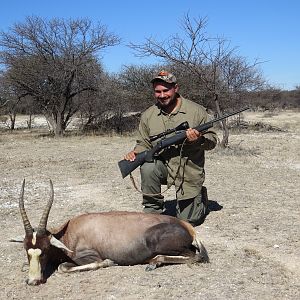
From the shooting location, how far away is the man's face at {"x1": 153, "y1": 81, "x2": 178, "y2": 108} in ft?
19.8

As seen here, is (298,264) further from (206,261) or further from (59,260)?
(59,260)

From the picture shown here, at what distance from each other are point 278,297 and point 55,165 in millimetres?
8678

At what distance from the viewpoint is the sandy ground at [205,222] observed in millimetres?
4346

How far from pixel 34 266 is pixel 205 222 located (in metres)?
2.78

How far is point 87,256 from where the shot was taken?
4855 mm

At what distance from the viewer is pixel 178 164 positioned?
627 cm

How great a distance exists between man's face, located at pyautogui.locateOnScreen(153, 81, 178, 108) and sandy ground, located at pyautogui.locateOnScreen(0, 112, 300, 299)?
171cm

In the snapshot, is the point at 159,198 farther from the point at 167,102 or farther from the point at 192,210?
the point at 167,102

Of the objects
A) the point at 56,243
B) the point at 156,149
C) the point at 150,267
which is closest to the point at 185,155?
the point at 156,149

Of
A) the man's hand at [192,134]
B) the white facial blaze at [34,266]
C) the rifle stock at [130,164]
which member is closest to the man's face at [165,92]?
the man's hand at [192,134]

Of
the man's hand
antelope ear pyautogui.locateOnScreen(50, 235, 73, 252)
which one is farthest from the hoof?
the man's hand

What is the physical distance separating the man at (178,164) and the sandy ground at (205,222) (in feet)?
1.27

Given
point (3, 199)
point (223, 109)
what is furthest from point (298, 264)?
point (223, 109)

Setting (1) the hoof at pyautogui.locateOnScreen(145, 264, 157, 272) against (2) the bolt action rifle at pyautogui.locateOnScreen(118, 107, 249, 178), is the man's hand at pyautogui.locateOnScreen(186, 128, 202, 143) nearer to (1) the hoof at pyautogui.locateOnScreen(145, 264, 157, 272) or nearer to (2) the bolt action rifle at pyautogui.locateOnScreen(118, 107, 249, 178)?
(2) the bolt action rifle at pyautogui.locateOnScreen(118, 107, 249, 178)
